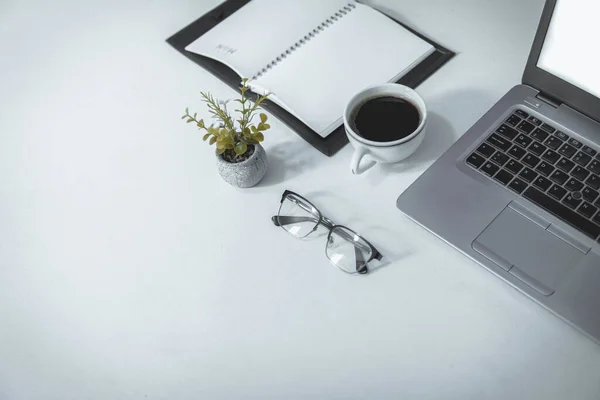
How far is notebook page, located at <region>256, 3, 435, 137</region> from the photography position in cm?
92

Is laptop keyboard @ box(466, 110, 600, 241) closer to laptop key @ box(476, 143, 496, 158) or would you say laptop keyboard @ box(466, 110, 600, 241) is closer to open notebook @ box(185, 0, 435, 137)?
laptop key @ box(476, 143, 496, 158)

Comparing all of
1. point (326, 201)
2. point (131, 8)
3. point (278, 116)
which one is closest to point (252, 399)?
point (326, 201)

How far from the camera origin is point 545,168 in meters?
0.79

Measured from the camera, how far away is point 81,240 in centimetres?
89

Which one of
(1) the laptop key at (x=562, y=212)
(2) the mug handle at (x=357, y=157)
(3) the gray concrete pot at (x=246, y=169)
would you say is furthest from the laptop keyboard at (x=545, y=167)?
(3) the gray concrete pot at (x=246, y=169)

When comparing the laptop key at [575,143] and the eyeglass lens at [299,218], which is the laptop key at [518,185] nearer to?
the laptop key at [575,143]

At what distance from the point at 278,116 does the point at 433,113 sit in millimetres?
245

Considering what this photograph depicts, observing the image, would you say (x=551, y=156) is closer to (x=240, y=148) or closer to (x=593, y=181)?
(x=593, y=181)

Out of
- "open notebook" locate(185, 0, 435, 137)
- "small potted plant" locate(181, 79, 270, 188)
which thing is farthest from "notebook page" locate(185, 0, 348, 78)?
"small potted plant" locate(181, 79, 270, 188)

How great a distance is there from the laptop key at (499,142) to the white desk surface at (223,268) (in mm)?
77

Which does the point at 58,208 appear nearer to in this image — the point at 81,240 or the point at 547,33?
the point at 81,240

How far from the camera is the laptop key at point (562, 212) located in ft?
2.45

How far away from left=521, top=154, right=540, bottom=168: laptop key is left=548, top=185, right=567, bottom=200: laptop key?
0.14 feet

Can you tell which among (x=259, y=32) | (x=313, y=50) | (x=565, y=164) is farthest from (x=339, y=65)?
(x=565, y=164)
